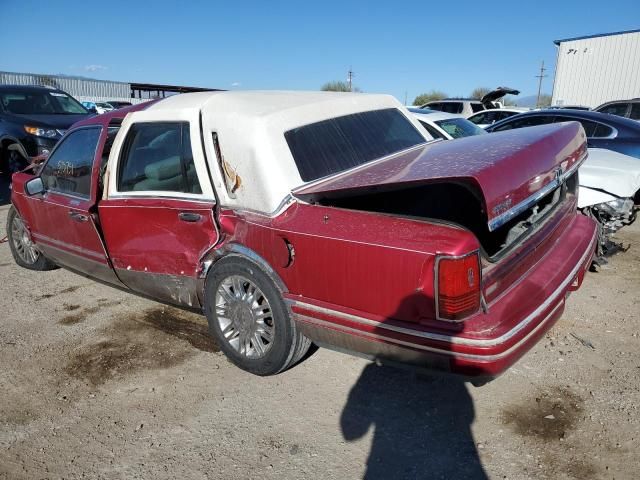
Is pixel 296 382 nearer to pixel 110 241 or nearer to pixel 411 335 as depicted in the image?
pixel 411 335

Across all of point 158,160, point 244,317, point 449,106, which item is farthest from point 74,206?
point 449,106

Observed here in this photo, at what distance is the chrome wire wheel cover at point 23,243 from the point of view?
5.09m

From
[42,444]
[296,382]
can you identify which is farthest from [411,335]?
[42,444]

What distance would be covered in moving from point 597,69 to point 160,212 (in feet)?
102

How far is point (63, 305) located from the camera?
4.43 metres

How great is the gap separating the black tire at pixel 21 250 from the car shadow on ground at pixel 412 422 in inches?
144

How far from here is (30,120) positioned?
924 cm

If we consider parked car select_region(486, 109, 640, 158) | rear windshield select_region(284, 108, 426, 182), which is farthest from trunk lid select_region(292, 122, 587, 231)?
parked car select_region(486, 109, 640, 158)

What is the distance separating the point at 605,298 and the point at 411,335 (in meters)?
2.72

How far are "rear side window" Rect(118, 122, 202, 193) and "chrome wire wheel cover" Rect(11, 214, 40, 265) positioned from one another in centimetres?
208

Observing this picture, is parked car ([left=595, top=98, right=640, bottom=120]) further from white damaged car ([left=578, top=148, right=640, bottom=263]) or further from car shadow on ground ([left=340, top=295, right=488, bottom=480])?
car shadow on ground ([left=340, top=295, right=488, bottom=480])

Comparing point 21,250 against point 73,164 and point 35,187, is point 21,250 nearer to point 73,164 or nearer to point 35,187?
point 35,187

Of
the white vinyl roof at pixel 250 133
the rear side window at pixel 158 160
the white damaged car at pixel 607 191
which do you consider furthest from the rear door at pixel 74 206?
the white damaged car at pixel 607 191

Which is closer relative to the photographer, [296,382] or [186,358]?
[296,382]
